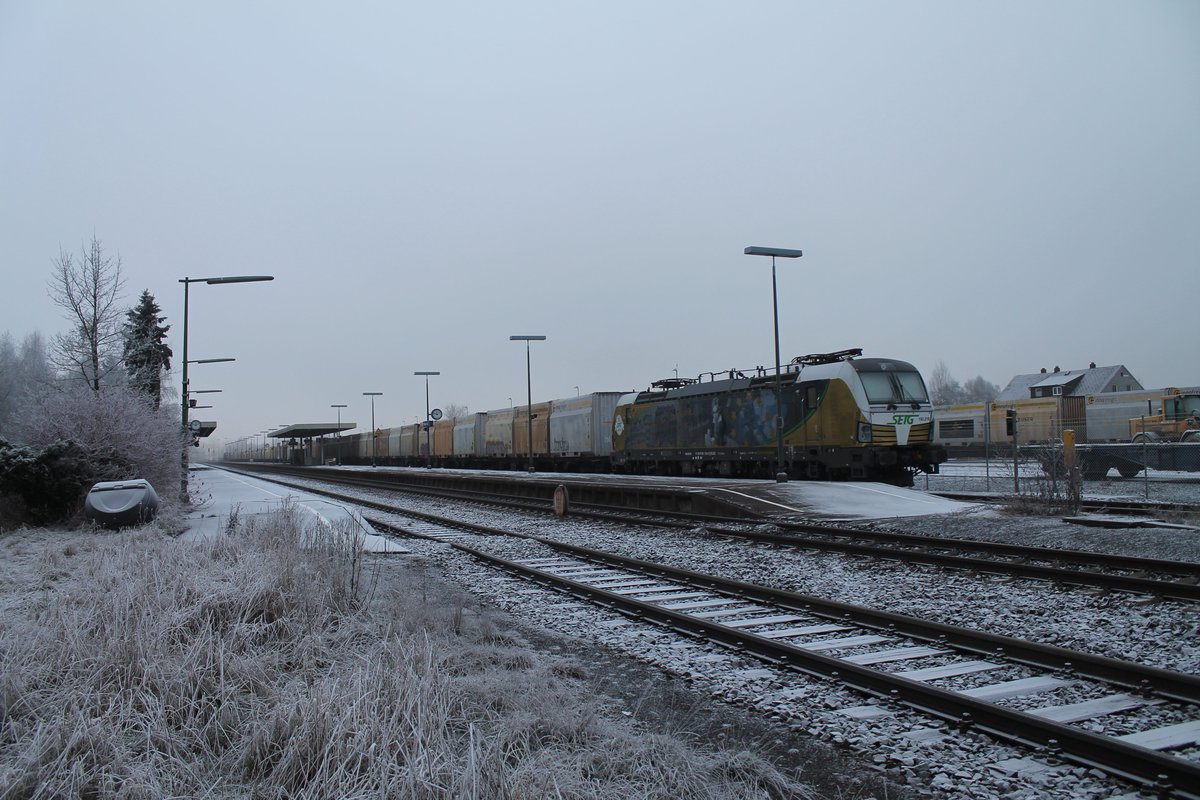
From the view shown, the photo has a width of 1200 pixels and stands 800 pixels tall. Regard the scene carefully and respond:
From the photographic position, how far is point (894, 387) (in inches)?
813

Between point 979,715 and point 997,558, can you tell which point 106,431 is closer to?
point 997,558

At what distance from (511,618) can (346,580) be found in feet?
5.95

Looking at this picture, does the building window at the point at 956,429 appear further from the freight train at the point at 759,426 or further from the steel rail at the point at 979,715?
the steel rail at the point at 979,715

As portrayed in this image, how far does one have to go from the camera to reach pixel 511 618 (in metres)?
8.17

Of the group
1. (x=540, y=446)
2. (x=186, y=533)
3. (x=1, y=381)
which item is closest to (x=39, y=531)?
(x=186, y=533)

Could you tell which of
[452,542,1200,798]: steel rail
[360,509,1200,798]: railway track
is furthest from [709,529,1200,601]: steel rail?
[452,542,1200,798]: steel rail

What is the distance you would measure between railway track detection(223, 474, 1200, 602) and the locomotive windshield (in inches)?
254

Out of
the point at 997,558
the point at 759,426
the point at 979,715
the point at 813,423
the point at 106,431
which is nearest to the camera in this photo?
the point at 979,715

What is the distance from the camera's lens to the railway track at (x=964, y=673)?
4238 millimetres

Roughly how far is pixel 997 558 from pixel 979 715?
695cm

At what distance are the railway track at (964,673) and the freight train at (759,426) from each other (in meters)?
12.8

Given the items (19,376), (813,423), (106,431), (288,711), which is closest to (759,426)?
(813,423)

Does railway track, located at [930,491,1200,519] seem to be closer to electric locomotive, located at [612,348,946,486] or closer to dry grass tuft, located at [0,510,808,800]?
electric locomotive, located at [612,348,946,486]

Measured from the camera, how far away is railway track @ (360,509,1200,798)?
13.9 feet
